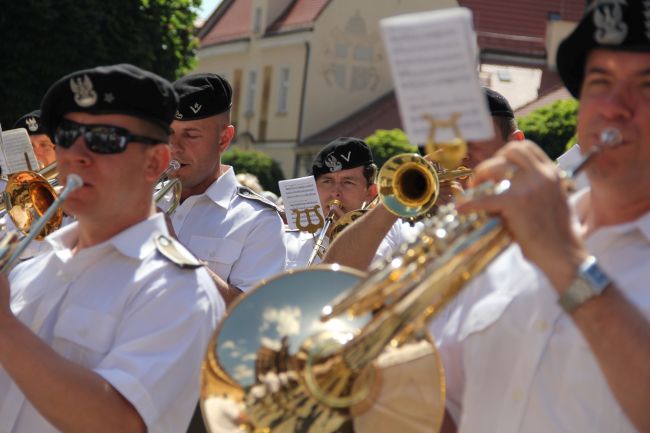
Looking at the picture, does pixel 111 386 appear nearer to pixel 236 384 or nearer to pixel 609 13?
pixel 236 384

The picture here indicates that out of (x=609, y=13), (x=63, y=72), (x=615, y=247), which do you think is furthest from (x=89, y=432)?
(x=63, y=72)

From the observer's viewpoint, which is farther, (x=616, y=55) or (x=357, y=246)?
(x=357, y=246)

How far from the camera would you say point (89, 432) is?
3701mm

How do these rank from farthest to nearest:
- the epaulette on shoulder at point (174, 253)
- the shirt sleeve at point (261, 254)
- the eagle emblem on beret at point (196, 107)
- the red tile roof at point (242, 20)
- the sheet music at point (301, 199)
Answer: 1. the red tile roof at point (242, 20)
2. the sheet music at point (301, 199)
3. the eagle emblem on beret at point (196, 107)
4. the shirt sleeve at point (261, 254)
5. the epaulette on shoulder at point (174, 253)

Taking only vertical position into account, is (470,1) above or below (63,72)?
below

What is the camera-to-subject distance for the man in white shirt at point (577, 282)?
281cm

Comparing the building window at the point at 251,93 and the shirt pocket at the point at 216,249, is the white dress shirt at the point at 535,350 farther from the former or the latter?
the building window at the point at 251,93

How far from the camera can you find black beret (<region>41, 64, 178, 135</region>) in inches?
158

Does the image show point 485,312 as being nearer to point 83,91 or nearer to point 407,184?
point 83,91

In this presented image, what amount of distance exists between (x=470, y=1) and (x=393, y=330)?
145ft

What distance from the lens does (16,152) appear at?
6484 millimetres

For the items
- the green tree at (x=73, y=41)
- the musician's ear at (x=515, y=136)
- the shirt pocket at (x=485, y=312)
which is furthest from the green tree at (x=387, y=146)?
the shirt pocket at (x=485, y=312)

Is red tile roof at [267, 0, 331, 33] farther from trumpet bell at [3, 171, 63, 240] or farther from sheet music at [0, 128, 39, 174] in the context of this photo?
trumpet bell at [3, 171, 63, 240]

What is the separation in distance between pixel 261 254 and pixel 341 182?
2.34 meters
